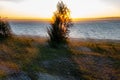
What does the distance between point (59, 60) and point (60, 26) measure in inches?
458

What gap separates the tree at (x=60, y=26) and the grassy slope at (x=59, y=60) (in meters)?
1.98

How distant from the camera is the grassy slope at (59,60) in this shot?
30.8 meters

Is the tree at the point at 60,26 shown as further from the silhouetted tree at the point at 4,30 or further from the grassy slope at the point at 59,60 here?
the silhouetted tree at the point at 4,30

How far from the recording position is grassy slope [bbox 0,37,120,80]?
30.8 metres

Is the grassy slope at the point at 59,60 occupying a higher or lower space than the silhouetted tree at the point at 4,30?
lower

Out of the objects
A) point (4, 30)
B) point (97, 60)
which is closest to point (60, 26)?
point (4, 30)

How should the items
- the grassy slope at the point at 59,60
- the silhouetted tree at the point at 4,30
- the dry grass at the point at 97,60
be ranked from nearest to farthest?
the grassy slope at the point at 59,60 < the dry grass at the point at 97,60 < the silhouetted tree at the point at 4,30

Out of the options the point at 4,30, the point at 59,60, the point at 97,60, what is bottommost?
the point at 97,60

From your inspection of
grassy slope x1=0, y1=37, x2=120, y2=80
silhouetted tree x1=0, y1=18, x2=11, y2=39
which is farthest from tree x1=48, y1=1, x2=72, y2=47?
silhouetted tree x1=0, y1=18, x2=11, y2=39

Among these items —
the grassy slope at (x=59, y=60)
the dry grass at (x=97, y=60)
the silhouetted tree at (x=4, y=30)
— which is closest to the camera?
the grassy slope at (x=59, y=60)

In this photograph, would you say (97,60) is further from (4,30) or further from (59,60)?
(4,30)

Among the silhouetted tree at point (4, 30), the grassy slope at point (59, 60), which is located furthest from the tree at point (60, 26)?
the silhouetted tree at point (4, 30)

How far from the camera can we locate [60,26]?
149 ft

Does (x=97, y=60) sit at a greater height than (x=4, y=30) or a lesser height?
lesser
